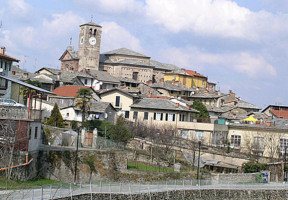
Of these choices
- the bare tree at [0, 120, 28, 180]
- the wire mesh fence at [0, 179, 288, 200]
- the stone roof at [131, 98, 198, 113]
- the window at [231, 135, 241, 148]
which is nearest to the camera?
the wire mesh fence at [0, 179, 288, 200]

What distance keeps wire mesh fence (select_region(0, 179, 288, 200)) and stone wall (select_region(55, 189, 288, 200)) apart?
0.63ft

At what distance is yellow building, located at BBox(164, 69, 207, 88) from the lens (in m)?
114

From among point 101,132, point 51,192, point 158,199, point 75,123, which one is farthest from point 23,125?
point 75,123

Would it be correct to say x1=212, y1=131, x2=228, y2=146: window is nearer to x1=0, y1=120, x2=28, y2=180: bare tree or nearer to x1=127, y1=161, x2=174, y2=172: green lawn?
x1=127, y1=161, x2=174, y2=172: green lawn

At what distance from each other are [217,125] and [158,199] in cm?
2967

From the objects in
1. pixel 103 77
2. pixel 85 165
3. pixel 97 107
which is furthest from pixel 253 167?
pixel 103 77

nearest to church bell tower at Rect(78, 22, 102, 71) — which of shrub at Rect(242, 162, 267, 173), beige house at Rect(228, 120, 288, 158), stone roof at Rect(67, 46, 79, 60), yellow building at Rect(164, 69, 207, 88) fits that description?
stone roof at Rect(67, 46, 79, 60)

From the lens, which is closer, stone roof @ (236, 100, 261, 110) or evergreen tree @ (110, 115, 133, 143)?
evergreen tree @ (110, 115, 133, 143)

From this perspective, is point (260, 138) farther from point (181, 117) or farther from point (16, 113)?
point (16, 113)

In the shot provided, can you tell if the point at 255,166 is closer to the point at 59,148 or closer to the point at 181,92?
the point at 59,148

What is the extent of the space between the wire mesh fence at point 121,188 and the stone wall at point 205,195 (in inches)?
7.5

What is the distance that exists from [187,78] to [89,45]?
23.3 m

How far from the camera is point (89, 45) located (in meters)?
114

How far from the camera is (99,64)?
11719cm
